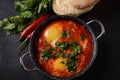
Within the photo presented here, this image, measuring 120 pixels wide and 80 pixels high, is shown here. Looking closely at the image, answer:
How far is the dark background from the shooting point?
7.89 ft

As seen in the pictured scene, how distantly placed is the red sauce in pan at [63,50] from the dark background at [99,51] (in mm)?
140

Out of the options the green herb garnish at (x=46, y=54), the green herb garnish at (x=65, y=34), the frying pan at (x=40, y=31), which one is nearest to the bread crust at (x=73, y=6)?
the frying pan at (x=40, y=31)

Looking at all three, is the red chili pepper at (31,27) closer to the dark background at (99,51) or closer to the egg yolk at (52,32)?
the dark background at (99,51)

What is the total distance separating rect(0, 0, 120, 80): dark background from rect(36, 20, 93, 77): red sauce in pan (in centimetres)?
14

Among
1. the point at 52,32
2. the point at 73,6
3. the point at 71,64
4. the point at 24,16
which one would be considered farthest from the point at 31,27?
the point at 71,64

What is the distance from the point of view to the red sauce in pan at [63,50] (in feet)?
7.42

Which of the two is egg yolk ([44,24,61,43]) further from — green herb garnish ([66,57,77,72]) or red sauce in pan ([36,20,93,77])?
green herb garnish ([66,57,77,72])

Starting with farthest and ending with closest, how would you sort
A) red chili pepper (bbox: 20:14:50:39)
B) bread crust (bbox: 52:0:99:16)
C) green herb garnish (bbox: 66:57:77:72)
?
red chili pepper (bbox: 20:14:50:39) → bread crust (bbox: 52:0:99:16) → green herb garnish (bbox: 66:57:77:72)

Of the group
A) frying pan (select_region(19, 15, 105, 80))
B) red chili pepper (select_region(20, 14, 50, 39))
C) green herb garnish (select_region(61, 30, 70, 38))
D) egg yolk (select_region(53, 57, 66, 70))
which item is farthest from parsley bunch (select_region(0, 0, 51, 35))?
egg yolk (select_region(53, 57, 66, 70))

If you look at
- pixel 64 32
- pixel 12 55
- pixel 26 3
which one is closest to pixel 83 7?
pixel 64 32

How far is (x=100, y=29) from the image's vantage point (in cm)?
249

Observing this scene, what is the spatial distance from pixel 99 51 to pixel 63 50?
0.31m

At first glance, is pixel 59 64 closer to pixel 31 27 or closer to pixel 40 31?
pixel 40 31

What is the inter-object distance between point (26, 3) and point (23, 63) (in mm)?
430
